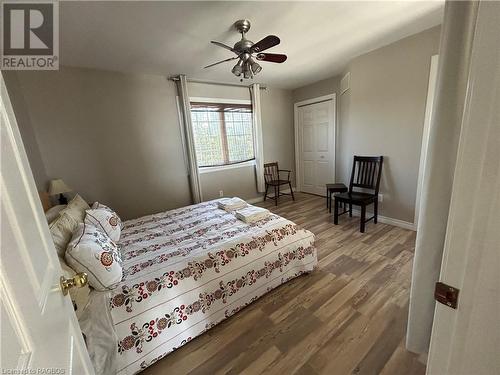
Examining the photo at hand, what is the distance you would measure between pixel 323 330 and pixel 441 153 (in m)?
1.37

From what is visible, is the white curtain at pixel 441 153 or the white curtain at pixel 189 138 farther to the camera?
the white curtain at pixel 189 138

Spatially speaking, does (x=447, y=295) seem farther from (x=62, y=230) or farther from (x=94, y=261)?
(x=62, y=230)

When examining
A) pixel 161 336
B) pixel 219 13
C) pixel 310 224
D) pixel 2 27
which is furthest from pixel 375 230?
pixel 2 27

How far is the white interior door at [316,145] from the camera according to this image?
14.1ft

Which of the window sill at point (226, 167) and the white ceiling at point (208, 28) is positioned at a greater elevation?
the white ceiling at point (208, 28)

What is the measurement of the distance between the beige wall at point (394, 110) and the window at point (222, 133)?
1.95 m

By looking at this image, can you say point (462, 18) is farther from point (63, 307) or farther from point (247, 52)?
point (63, 307)

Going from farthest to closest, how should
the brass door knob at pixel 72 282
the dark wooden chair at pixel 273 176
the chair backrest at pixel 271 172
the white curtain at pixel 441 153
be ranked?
the chair backrest at pixel 271 172
the dark wooden chair at pixel 273 176
the white curtain at pixel 441 153
the brass door knob at pixel 72 282

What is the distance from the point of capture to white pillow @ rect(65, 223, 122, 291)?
126 centimetres

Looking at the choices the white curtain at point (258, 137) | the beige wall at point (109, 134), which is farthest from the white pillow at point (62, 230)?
the white curtain at point (258, 137)

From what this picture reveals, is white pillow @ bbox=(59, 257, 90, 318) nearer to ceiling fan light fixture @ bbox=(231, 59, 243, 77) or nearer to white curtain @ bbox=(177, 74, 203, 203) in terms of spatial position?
ceiling fan light fixture @ bbox=(231, 59, 243, 77)

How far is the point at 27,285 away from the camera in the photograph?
0.50 m

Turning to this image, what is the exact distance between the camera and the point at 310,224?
334cm

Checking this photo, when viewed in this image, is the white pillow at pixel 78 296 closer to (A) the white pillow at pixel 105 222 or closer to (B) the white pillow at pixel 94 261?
(B) the white pillow at pixel 94 261
